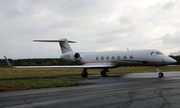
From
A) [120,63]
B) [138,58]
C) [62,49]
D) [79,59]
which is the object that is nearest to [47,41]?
[62,49]

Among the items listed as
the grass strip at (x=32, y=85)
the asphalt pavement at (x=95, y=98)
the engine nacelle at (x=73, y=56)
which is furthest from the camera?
the engine nacelle at (x=73, y=56)

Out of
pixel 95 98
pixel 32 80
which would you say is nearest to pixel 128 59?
pixel 32 80

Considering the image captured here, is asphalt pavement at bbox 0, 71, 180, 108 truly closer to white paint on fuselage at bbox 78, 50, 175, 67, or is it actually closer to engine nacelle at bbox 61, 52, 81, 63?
white paint on fuselage at bbox 78, 50, 175, 67

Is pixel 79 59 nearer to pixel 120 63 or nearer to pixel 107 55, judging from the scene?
pixel 107 55

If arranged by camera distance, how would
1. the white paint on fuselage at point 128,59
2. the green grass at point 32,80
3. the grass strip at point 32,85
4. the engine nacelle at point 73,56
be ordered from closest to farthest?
the grass strip at point 32,85 < the green grass at point 32,80 < the white paint on fuselage at point 128,59 < the engine nacelle at point 73,56

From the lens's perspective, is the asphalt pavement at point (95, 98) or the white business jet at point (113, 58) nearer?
the asphalt pavement at point (95, 98)

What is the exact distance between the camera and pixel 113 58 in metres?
23.5

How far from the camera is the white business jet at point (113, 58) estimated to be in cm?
1970

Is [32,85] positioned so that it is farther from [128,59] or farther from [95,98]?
[128,59]

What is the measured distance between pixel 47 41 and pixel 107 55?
910 centimetres

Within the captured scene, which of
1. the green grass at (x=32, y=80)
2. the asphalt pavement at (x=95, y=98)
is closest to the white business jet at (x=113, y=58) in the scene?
the green grass at (x=32, y=80)

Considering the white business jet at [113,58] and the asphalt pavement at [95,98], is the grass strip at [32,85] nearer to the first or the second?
the asphalt pavement at [95,98]

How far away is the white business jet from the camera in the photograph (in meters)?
19.7

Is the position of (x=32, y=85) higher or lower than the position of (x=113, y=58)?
lower
